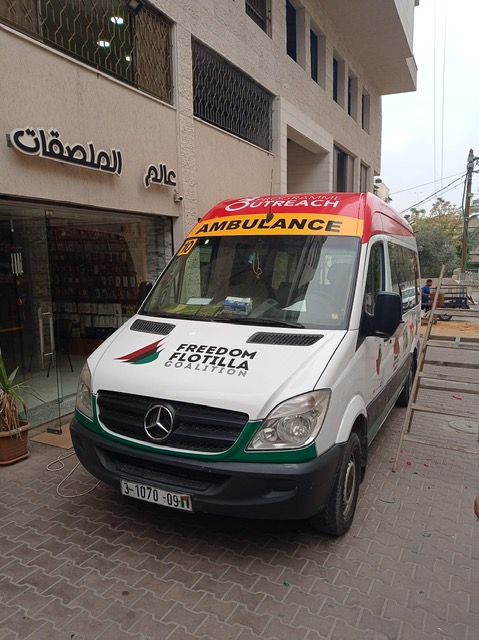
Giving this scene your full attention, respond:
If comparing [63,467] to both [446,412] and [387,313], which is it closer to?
[387,313]

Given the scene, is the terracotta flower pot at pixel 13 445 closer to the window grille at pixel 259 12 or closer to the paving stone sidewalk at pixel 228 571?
the paving stone sidewalk at pixel 228 571

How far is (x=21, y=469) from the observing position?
4457 millimetres

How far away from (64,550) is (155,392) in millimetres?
1282

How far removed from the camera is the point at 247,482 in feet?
8.99

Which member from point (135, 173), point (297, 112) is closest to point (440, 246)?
point (297, 112)

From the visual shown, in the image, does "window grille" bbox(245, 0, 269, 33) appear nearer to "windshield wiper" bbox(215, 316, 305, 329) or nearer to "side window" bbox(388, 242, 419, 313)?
"side window" bbox(388, 242, 419, 313)

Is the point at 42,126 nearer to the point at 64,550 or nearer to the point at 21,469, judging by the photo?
the point at 21,469

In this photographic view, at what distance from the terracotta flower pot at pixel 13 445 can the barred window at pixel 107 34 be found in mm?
4203

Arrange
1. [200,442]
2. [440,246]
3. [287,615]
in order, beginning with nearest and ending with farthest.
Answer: [287,615] < [200,442] < [440,246]

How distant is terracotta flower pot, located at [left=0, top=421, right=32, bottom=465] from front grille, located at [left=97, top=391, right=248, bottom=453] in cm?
192

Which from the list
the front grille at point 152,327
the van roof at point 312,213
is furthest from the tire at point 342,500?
the van roof at point 312,213

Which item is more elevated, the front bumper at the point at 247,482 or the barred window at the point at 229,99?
the barred window at the point at 229,99

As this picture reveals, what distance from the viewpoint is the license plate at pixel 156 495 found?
9.43 ft

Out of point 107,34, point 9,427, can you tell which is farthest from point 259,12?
point 9,427
